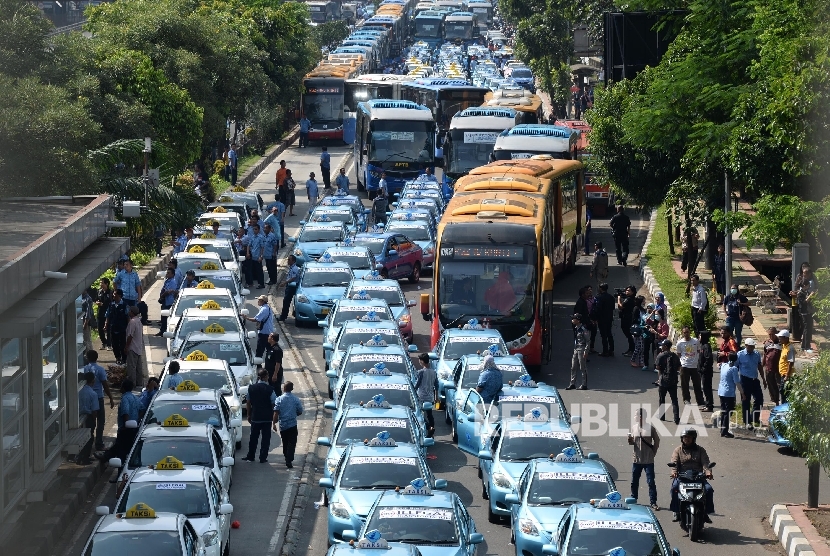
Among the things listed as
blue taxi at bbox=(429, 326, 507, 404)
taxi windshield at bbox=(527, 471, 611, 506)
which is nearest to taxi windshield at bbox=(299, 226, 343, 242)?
blue taxi at bbox=(429, 326, 507, 404)

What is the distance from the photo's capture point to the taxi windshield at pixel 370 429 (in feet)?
68.8

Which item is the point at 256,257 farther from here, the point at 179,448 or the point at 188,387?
the point at 179,448

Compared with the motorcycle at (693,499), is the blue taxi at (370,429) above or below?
above

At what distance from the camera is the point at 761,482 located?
2197 cm

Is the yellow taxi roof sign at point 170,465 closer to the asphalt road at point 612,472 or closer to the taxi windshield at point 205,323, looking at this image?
the asphalt road at point 612,472

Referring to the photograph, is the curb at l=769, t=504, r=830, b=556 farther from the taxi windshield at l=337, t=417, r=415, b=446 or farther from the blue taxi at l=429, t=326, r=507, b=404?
the blue taxi at l=429, t=326, r=507, b=404

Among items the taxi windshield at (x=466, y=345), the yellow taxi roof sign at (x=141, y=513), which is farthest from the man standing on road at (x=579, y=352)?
the yellow taxi roof sign at (x=141, y=513)

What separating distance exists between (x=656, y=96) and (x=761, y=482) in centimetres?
1614

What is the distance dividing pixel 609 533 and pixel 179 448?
20.5 ft

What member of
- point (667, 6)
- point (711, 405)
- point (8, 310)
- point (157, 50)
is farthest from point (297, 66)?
point (8, 310)

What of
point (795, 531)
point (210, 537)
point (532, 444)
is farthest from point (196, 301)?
point (795, 531)

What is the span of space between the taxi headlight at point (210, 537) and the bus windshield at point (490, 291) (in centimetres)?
1134

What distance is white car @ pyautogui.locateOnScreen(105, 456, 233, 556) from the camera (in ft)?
58.1

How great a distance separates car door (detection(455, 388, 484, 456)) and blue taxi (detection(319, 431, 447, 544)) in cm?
319
